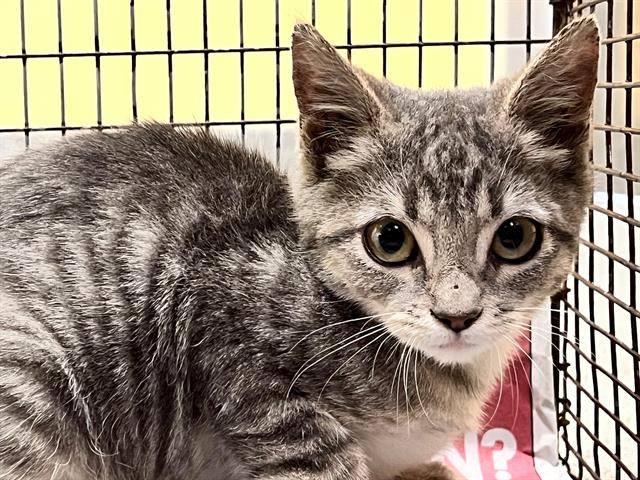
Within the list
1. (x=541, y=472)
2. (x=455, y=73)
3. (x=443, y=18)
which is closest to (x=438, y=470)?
(x=541, y=472)

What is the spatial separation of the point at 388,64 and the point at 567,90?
692 millimetres

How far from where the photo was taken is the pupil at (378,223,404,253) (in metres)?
1.09

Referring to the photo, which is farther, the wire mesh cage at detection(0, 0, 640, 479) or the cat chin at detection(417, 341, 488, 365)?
the wire mesh cage at detection(0, 0, 640, 479)

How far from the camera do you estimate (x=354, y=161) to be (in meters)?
1.16

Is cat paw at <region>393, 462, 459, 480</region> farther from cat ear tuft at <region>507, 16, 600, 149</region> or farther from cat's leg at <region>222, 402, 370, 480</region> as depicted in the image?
cat ear tuft at <region>507, 16, 600, 149</region>

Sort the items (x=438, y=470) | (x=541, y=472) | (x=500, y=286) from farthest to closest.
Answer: (x=541, y=472) < (x=438, y=470) < (x=500, y=286)

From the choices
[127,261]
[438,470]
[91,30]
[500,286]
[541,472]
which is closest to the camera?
[500,286]

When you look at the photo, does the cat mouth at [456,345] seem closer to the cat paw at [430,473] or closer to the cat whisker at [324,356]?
the cat whisker at [324,356]

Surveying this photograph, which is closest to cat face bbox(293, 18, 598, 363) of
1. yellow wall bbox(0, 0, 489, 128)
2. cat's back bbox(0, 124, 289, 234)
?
cat's back bbox(0, 124, 289, 234)

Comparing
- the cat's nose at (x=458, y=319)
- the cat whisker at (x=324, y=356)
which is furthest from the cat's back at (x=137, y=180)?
the cat's nose at (x=458, y=319)

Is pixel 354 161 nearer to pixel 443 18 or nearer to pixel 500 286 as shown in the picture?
pixel 500 286

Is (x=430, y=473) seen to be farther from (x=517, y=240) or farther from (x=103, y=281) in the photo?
(x=103, y=281)

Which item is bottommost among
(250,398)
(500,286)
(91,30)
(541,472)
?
(541,472)

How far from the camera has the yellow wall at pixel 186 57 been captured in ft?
5.83
